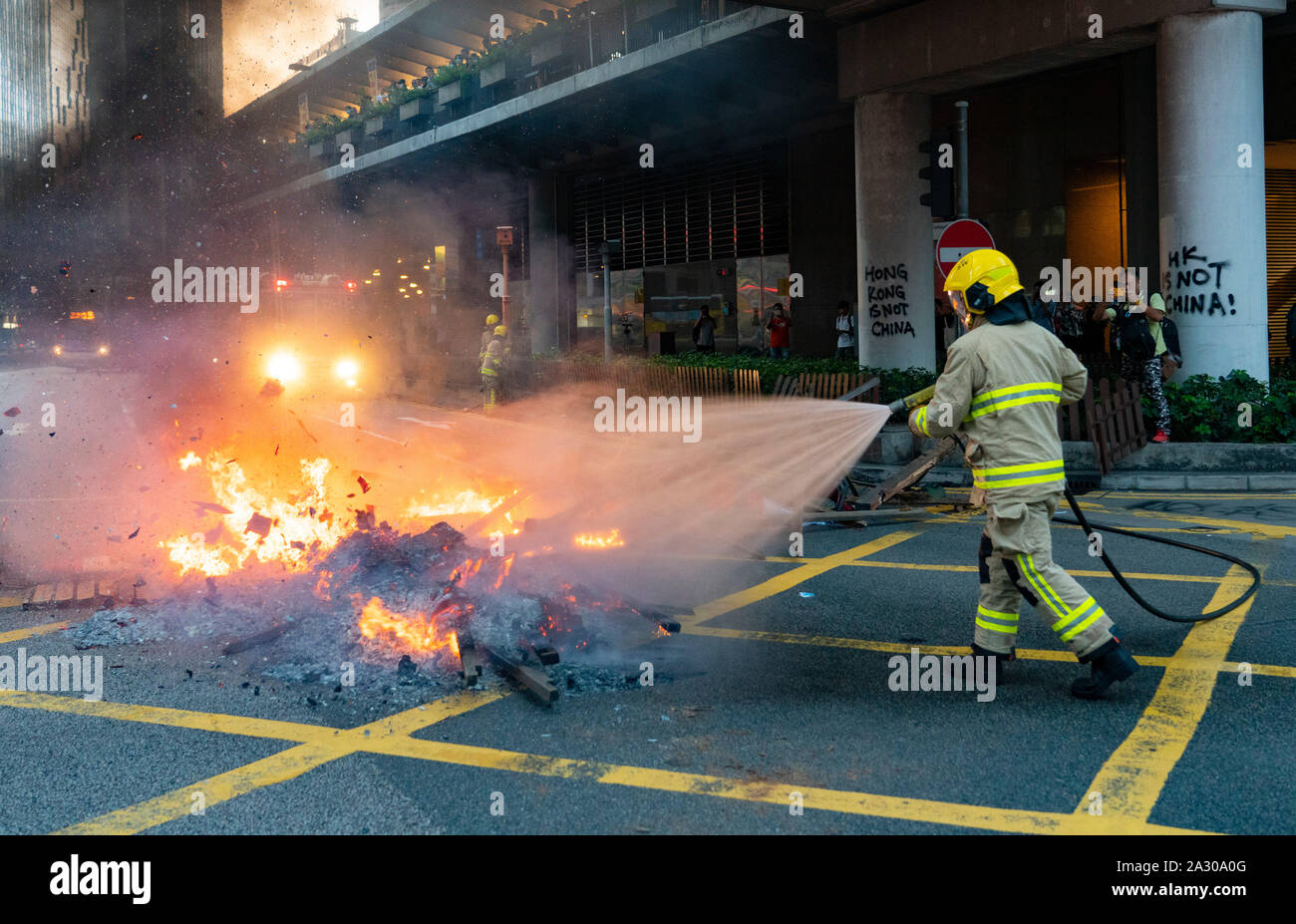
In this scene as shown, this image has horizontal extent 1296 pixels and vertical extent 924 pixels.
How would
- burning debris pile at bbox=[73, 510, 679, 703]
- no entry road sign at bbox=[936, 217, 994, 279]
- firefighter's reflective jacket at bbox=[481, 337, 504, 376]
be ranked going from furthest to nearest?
firefighter's reflective jacket at bbox=[481, 337, 504, 376]
no entry road sign at bbox=[936, 217, 994, 279]
burning debris pile at bbox=[73, 510, 679, 703]

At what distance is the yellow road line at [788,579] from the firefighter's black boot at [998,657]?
1.60 metres

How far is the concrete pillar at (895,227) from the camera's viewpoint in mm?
13914

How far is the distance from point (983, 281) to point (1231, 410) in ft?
25.0

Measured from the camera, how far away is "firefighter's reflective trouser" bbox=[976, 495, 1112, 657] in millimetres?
4215

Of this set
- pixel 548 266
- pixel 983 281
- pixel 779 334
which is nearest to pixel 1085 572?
pixel 983 281

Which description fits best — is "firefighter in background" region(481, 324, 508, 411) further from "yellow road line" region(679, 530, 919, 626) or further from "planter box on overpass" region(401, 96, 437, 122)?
"yellow road line" region(679, 530, 919, 626)

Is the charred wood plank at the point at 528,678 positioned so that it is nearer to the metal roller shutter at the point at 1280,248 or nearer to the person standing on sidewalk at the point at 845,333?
the person standing on sidewalk at the point at 845,333

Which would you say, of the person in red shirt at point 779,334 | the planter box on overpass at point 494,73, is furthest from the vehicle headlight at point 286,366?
the person in red shirt at point 779,334

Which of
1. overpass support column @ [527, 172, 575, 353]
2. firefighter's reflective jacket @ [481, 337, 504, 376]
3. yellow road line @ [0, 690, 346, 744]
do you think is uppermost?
overpass support column @ [527, 172, 575, 353]

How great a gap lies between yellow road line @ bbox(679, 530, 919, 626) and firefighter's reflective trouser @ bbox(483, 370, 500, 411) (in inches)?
401

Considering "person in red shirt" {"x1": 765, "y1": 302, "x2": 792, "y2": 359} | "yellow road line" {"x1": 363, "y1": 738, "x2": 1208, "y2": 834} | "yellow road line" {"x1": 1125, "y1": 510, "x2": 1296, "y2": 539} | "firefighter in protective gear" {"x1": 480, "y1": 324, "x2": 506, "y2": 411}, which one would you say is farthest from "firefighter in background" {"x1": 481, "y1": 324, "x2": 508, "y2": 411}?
"yellow road line" {"x1": 363, "y1": 738, "x2": 1208, "y2": 834}
